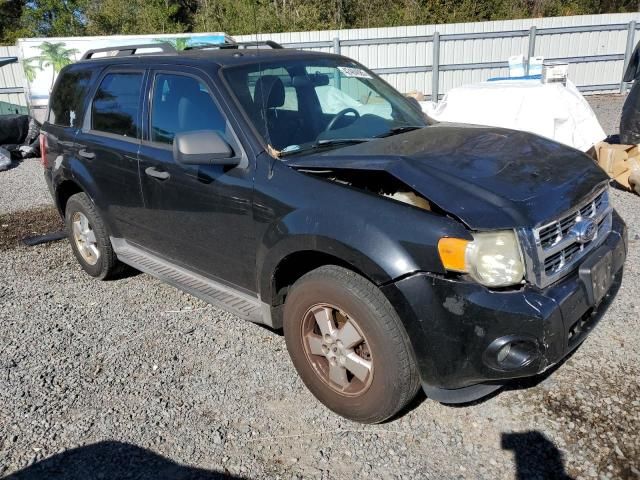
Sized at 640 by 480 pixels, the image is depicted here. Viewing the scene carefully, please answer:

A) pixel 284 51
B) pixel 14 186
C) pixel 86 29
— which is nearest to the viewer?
pixel 284 51

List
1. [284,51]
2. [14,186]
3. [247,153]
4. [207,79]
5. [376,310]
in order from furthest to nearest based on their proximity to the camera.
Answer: [14,186]
[284,51]
[207,79]
[247,153]
[376,310]

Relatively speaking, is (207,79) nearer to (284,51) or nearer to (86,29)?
(284,51)

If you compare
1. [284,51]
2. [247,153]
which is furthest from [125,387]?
[284,51]

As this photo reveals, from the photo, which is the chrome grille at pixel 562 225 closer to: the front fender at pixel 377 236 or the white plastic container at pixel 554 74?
the front fender at pixel 377 236

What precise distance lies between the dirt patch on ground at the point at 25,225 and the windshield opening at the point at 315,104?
4181 mm

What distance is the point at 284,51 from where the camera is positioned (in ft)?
13.6

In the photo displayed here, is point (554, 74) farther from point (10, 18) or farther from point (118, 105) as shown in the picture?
point (10, 18)

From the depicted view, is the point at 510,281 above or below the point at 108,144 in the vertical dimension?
below

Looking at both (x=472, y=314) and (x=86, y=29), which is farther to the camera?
(x=86, y=29)

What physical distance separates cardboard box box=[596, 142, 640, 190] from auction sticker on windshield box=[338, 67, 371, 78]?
3870mm

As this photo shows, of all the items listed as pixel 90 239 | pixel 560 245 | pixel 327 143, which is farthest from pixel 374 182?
pixel 90 239

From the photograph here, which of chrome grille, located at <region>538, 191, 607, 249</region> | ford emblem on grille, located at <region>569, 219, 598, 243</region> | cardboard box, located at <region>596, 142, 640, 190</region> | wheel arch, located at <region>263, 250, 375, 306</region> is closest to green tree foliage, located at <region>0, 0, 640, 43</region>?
cardboard box, located at <region>596, 142, 640, 190</region>

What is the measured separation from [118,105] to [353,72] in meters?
1.84

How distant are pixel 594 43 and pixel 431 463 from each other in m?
17.8
